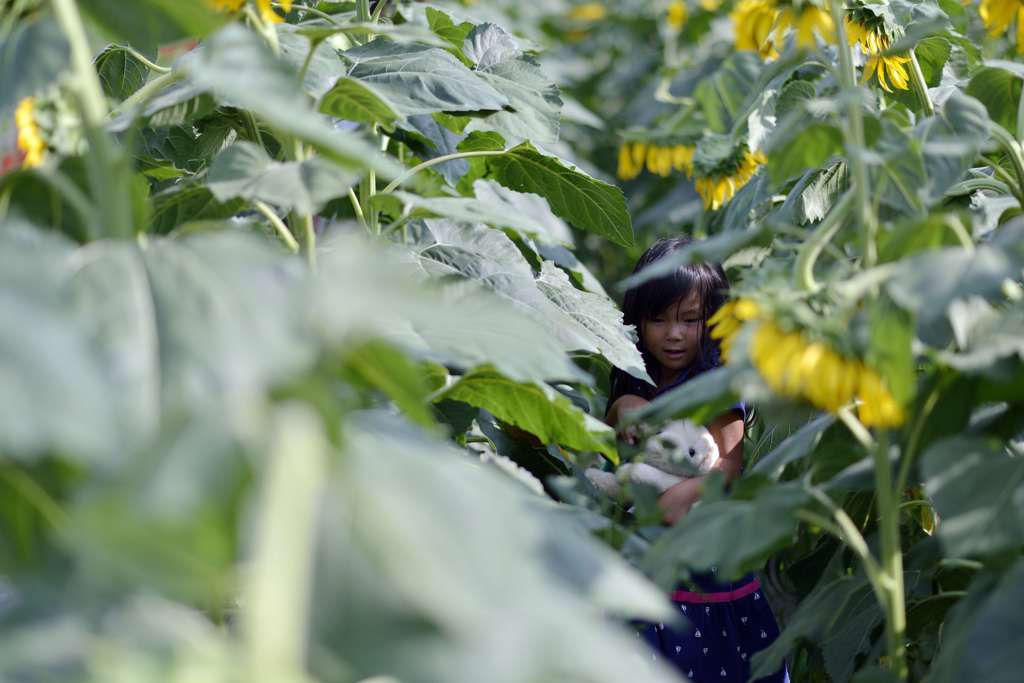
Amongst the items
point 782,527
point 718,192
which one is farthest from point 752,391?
point 718,192

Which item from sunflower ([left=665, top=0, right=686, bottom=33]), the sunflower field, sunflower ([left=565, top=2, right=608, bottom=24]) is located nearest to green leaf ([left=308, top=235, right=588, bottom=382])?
the sunflower field

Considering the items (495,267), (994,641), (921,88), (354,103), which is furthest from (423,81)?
(994,641)

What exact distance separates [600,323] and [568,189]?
18 cm

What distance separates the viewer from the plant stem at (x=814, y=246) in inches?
39.5

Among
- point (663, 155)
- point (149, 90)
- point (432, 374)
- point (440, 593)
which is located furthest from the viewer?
point (663, 155)

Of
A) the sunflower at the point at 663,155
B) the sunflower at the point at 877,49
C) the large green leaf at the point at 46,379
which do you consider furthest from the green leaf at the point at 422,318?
the sunflower at the point at 663,155

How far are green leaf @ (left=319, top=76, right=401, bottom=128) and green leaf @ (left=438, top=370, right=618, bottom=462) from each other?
0.27 meters

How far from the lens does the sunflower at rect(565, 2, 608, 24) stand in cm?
637

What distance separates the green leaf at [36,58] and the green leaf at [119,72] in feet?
2.53

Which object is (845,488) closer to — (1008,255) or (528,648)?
(1008,255)

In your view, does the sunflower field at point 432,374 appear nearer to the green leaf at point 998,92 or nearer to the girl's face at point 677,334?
the green leaf at point 998,92

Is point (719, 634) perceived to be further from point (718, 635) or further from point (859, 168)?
point (859, 168)

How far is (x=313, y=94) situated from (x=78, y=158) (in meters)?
0.41

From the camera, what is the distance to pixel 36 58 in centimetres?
93
